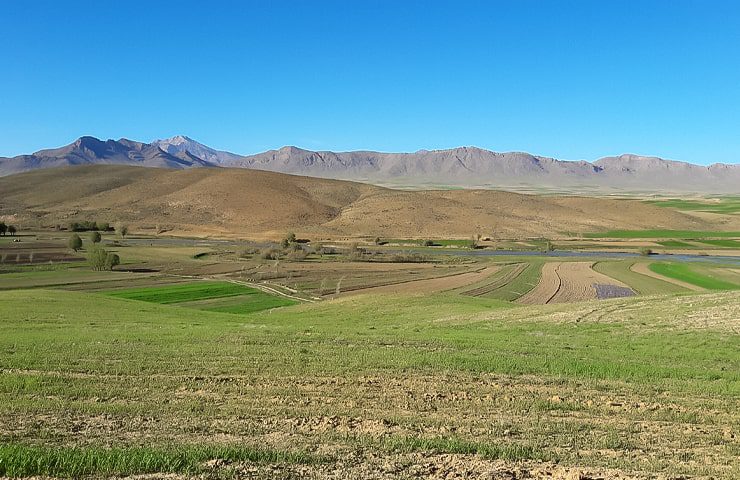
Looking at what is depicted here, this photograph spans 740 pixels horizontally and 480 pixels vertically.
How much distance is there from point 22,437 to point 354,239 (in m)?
139

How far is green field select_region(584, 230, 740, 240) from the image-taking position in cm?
15850

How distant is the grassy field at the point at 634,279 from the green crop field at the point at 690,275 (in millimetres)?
3532

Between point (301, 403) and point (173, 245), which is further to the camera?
point (173, 245)

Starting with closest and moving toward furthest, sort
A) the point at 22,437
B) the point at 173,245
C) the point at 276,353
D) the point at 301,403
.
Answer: the point at 22,437 → the point at 301,403 → the point at 276,353 → the point at 173,245

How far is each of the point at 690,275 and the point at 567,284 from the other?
21.6m

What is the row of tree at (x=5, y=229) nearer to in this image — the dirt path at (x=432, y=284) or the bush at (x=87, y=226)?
the bush at (x=87, y=226)

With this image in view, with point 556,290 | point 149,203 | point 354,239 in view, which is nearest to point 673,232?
point 354,239

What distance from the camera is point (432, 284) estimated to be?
73.8 meters

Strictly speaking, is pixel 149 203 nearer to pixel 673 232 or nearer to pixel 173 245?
pixel 173 245

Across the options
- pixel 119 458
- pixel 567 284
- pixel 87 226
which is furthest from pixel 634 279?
pixel 87 226

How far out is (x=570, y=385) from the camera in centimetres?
1598

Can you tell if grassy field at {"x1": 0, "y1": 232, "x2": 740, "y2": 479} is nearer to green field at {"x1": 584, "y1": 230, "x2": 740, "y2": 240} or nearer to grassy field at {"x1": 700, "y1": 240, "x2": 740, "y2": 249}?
grassy field at {"x1": 700, "y1": 240, "x2": 740, "y2": 249}

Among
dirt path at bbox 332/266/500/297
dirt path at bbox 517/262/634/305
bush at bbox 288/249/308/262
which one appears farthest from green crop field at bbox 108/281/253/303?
bush at bbox 288/249/308/262

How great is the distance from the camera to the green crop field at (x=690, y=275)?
237 feet
